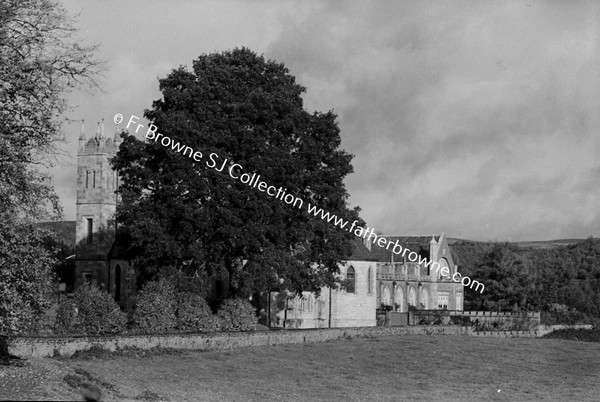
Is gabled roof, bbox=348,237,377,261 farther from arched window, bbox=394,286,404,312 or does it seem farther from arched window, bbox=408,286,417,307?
arched window, bbox=408,286,417,307

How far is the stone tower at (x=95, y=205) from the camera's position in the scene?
7175cm

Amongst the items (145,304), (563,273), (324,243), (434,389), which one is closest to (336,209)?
(324,243)

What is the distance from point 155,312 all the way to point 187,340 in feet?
13.0

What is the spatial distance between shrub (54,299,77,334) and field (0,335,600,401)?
19.9ft

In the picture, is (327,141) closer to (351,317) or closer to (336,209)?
(336,209)

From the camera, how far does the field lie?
87.7 feet

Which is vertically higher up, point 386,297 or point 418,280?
point 418,280

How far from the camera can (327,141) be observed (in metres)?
50.8

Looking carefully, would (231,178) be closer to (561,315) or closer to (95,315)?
(95,315)

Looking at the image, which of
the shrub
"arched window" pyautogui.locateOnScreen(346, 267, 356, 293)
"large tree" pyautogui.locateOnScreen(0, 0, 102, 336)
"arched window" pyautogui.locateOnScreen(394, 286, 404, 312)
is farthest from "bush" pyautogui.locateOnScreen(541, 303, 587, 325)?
"large tree" pyautogui.locateOnScreen(0, 0, 102, 336)

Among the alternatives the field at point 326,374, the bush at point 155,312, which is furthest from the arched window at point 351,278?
the bush at point 155,312

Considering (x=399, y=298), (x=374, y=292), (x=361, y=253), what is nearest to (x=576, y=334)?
(x=374, y=292)

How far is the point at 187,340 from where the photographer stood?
39.7 m

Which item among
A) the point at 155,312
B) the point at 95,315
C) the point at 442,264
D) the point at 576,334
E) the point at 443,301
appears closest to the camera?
the point at 95,315
